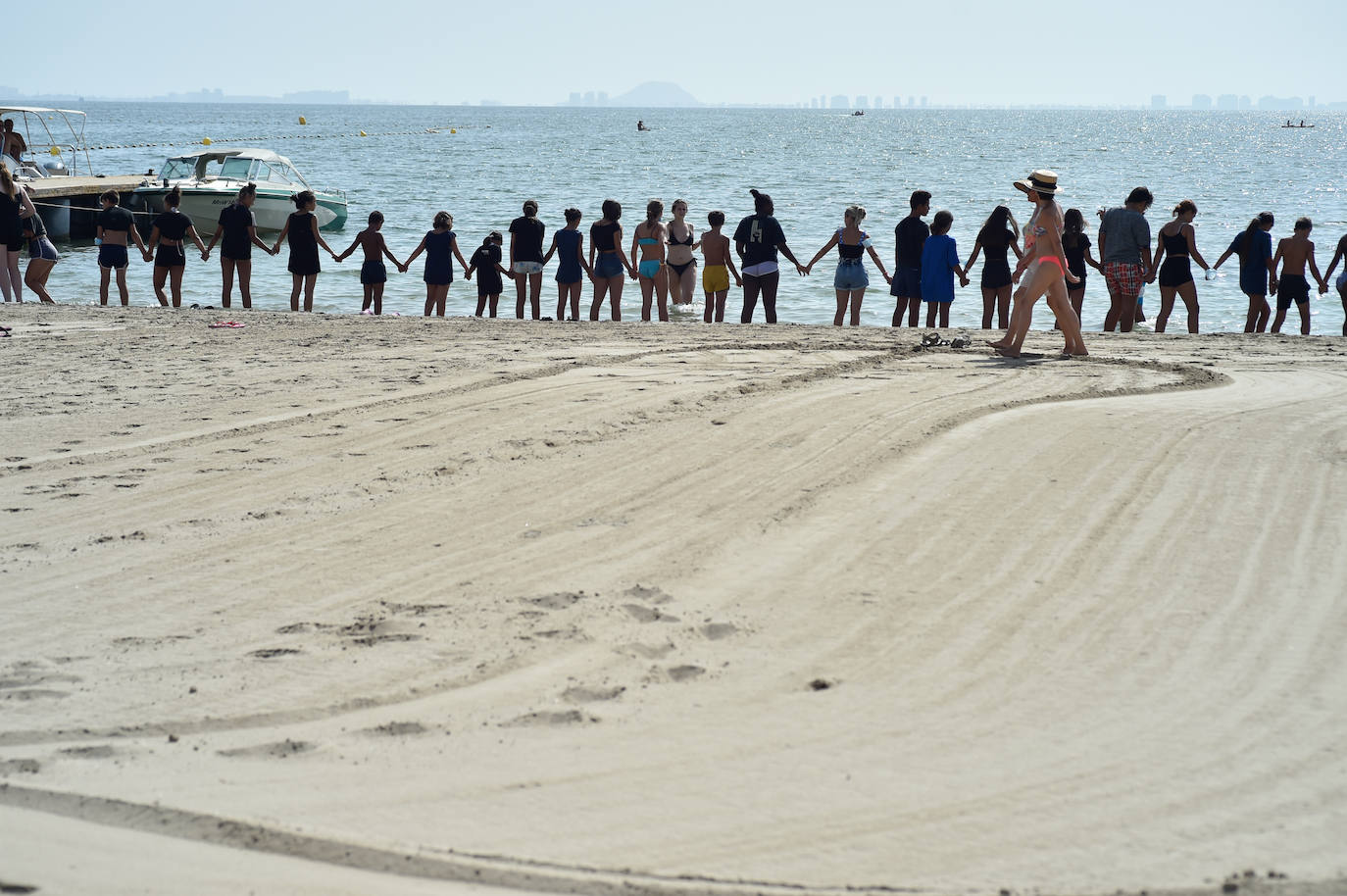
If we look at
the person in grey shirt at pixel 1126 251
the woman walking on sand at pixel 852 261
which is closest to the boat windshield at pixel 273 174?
the woman walking on sand at pixel 852 261

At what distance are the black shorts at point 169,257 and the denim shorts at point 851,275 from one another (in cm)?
754

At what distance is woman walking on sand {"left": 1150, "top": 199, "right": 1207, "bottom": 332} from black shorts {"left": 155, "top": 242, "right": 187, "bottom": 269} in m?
10.9

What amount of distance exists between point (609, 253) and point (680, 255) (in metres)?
0.79

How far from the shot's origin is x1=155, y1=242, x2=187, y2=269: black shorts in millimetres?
13727

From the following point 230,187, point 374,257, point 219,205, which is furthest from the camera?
point 230,187

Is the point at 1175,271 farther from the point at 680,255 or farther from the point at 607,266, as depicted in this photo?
the point at 607,266

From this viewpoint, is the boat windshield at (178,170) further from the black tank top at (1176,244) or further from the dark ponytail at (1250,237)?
the dark ponytail at (1250,237)

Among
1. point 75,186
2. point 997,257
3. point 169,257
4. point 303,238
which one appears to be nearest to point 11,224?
point 169,257

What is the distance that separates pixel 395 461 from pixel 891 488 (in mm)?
2671

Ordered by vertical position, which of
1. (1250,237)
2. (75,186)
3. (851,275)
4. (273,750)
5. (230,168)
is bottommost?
(273,750)

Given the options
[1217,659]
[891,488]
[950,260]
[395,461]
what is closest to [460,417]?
[395,461]

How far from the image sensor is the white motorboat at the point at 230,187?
26.1m

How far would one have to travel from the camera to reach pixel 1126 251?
1196 cm

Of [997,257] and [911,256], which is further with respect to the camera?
[911,256]
